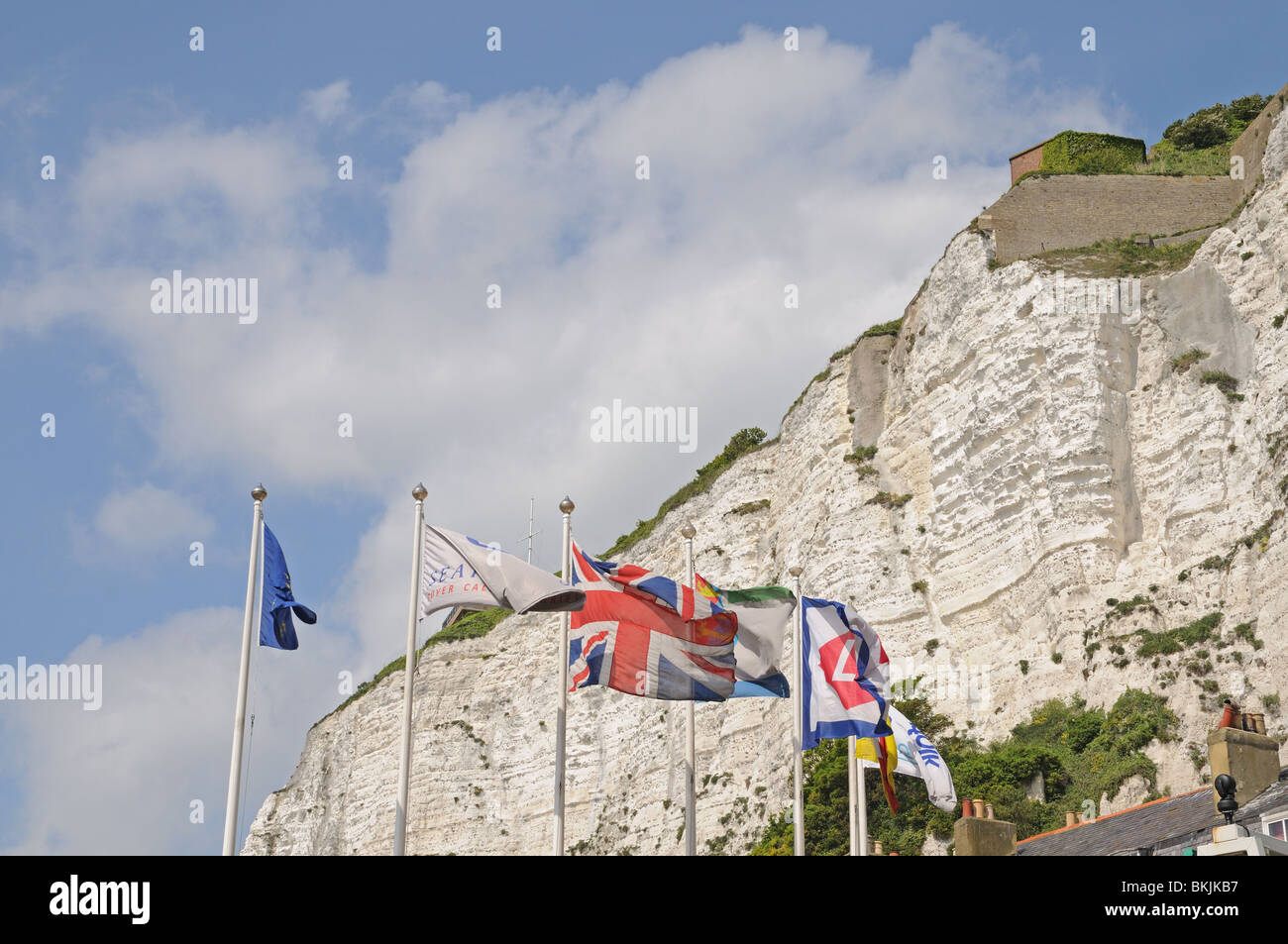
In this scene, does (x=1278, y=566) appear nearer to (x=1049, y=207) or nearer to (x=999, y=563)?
(x=999, y=563)

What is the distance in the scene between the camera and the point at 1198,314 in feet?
157

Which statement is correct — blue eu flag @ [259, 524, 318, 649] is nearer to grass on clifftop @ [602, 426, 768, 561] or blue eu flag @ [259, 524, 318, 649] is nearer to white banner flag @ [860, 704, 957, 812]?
white banner flag @ [860, 704, 957, 812]

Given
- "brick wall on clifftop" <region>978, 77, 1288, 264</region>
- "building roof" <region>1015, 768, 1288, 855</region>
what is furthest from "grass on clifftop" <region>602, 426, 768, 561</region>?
"building roof" <region>1015, 768, 1288, 855</region>

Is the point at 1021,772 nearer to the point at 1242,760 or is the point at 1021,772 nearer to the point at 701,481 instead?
the point at 1242,760

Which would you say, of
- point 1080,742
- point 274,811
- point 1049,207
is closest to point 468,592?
point 1080,742

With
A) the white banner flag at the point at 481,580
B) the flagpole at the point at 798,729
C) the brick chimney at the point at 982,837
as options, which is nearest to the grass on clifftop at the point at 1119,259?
the brick chimney at the point at 982,837

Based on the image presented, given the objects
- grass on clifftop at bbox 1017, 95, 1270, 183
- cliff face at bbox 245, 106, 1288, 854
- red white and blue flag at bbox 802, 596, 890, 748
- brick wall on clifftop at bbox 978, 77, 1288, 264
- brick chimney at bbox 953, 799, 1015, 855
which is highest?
grass on clifftop at bbox 1017, 95, 1270, 183

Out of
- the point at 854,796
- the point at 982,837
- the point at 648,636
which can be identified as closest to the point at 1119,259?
the point at 982,837

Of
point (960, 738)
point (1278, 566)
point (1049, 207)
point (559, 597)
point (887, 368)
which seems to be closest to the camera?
point (559, 597)

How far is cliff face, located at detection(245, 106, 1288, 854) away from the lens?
42781mm

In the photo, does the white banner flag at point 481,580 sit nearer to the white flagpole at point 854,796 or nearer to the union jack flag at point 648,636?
the union jack flag at point 648,636

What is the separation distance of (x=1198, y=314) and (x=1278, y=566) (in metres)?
11.6

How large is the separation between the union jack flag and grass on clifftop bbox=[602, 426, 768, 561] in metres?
46.2

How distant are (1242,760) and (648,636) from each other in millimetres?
11236
